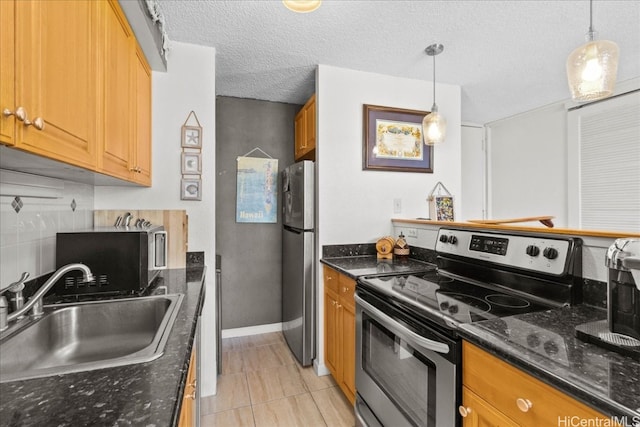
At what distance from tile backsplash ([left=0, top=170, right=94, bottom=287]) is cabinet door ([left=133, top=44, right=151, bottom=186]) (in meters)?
0.34

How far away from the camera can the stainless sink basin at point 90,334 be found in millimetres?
935

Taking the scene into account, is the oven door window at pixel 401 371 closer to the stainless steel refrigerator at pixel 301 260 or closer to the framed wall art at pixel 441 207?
the stainless steel refrigerator at pixel 301 260

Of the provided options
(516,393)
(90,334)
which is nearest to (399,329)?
(516,393)

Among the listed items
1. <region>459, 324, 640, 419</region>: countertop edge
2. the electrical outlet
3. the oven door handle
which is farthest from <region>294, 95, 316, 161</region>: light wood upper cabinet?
<region>459, 324, 640, 419</region>: countertop edge

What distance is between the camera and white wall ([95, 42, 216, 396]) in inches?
78.5

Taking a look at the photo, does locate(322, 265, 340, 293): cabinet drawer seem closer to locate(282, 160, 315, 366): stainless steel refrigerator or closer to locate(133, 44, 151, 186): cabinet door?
locate(282, 160, 315, 366): stainless steel refrigerator

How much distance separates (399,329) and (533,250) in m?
0.67

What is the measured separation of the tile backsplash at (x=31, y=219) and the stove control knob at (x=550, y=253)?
2042mm

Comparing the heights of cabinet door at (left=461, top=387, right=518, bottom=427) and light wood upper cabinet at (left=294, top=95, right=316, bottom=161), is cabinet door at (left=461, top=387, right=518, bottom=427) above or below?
below

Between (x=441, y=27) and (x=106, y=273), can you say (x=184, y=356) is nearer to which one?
(x=106, y=273)

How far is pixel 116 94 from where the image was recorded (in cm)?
132

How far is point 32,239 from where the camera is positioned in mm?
1264

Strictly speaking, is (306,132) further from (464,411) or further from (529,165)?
(529,165)

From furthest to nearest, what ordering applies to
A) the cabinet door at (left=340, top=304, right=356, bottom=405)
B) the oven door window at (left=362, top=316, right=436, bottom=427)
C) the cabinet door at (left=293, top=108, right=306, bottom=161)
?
1. the cabinet door at (left=293, top=108, right=306, bottom=161)
2. the cabinet door at (left=340, top=304, right=356, bottom=405)
3. the oven door window at (left=362, top=316, right=436, bottom=427)
